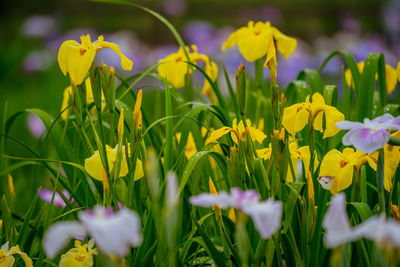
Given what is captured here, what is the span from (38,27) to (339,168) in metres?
5.44

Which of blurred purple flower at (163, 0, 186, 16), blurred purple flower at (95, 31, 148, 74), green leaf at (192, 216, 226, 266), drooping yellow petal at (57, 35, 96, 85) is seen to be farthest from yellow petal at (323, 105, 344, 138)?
blurred purple flower at (163, 0, 186, 16)

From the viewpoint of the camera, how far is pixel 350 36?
16.7 ft

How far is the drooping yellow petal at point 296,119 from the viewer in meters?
0.89

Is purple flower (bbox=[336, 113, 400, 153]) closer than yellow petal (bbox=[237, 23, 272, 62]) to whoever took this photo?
Yes

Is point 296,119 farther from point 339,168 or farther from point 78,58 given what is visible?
point 78,58

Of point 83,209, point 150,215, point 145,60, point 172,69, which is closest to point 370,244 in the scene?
point 150,215

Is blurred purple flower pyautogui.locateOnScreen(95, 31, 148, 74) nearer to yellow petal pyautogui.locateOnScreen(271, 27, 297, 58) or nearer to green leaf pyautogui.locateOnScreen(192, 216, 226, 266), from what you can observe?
yellow petal pyautogui.locateOnScreen(271, 27, 297, 58)

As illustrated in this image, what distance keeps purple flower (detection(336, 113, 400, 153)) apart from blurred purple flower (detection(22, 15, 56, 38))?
18.0 feet

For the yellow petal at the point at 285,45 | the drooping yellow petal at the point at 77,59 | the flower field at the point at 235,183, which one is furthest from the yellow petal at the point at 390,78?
the drooping yellow petal at the point at 77,59

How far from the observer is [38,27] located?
5.73 metres

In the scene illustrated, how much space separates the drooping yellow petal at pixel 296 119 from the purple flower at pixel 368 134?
169 mm

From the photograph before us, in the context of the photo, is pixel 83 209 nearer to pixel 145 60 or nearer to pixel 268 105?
pixel 268 105

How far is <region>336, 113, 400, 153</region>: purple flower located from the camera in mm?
693

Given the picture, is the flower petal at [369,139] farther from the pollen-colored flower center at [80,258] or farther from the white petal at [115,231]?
the pollen-colored flower center at [80,258]
